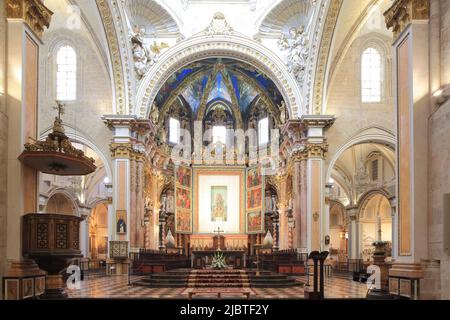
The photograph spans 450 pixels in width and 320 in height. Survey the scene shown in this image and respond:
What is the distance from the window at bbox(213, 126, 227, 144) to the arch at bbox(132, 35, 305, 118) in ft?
37.5

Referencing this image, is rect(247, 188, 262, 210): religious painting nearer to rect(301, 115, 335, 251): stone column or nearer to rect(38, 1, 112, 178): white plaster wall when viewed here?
rect(301, 115, 335, 251): stone column

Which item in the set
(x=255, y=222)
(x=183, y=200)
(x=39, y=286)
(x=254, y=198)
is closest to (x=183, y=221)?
(x=183, y=200)

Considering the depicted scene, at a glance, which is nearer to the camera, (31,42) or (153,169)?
(31,42)

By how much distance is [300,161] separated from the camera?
25.0 meters

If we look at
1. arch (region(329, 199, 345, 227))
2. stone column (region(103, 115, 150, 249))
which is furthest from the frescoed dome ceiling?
arch (region(329, 199, 345, 227))

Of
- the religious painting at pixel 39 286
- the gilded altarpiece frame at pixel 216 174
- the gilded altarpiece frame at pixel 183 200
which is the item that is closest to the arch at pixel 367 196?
the gilded altarpiece frame at pixel 216 174

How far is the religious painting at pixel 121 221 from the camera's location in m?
24.0

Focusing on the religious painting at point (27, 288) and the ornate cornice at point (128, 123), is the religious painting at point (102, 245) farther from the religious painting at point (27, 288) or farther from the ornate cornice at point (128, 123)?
the religious painting at point (27, 288)

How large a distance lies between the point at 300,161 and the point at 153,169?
9313 millimetres

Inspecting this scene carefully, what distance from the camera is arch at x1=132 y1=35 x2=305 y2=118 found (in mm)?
25234
